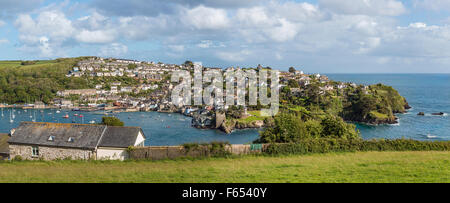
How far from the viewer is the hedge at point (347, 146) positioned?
15258mm

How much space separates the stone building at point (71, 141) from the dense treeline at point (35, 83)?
287ft

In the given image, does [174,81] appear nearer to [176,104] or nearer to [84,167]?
[176,104]

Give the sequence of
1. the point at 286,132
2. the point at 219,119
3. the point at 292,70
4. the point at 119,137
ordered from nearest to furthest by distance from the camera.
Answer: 1. the point at 119,137
2. the point at 286,132
3. the point at 219,119
4. the point at 292,70

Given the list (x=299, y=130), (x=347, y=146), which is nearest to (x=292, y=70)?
(x=299, y=130)

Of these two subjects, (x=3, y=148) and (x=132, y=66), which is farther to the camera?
(x=132, y=66)

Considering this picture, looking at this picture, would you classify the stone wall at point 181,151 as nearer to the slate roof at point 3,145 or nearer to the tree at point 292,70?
the slate roof at point 3,145

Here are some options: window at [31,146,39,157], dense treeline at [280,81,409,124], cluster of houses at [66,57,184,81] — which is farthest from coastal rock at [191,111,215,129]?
cluster of houses at [66,57,184,81]

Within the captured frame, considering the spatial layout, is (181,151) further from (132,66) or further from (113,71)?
(132,66)

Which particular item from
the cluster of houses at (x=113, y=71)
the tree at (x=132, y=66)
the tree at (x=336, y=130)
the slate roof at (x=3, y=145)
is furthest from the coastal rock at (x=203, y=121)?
the tree at (x=132, y=66)

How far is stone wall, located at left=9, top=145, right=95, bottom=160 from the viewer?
695 inches

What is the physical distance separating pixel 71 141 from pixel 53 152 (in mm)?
1329

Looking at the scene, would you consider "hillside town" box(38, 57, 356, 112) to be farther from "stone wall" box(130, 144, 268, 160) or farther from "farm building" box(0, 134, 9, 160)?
"stone wall" box(130, 144, 268, 160)

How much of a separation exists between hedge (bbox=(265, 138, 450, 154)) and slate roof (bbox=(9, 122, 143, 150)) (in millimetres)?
8554

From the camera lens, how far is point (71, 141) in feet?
59.2
